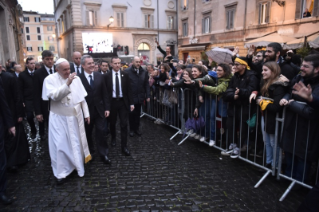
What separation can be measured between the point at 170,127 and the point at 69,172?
3748 millimetres

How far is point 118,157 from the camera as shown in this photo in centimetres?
500

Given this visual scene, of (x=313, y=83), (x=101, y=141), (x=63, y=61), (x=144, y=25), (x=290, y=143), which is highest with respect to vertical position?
(x=144, y=25)

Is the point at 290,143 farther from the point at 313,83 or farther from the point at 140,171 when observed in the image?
the point at 140,171

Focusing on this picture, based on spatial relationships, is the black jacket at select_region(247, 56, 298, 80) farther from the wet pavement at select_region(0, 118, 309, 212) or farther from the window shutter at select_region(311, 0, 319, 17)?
the window shutter at select_region(311, 0, 319, 17)

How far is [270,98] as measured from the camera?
388 centimetres

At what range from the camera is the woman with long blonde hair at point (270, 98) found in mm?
3725

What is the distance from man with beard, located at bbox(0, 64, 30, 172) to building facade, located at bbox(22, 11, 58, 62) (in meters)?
79.3

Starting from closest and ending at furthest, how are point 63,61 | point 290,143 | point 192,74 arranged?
point 290,143, point 63,61, point 192,74

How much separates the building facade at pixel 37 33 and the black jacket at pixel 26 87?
254ft

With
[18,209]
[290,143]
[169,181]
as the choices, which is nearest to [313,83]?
[290,143]

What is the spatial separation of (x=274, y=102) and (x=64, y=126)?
3.41 meters

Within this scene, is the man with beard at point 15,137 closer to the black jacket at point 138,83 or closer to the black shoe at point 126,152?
the black shoe at point 126,152

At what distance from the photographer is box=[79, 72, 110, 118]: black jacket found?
4.67 meters

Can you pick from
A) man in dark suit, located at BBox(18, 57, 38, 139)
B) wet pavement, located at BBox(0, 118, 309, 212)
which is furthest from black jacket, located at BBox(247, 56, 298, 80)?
man in dark suit, located at BBox(18, 57, 38, 139)
